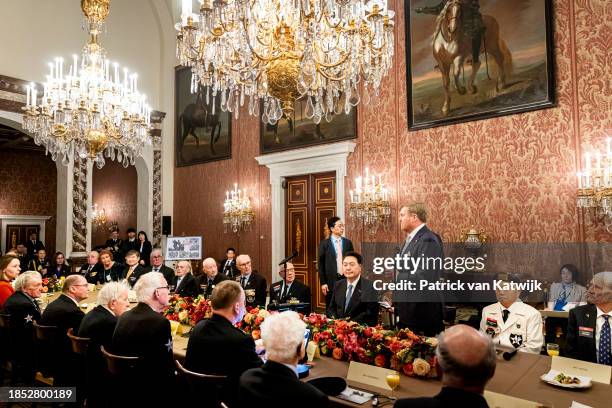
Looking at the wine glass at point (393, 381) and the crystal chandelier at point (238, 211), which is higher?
the crystal chandelier at point (238, 211)

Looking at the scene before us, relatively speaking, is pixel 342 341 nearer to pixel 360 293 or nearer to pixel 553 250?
pixel 360 293

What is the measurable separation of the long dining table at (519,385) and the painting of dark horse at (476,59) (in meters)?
4.70

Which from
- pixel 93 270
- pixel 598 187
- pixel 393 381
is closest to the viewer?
pixel 393 381

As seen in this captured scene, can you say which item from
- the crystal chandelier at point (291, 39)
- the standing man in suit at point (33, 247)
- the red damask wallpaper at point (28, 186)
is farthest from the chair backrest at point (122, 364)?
the red damask wallpaper at point (28, 186)

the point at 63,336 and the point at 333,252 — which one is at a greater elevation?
the point at 333,252

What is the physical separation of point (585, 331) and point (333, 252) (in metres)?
3.59

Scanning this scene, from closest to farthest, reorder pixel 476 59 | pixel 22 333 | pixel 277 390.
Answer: pixel 277 390
pixel 22 333
pixel 476 59

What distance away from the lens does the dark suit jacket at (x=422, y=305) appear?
3.37m

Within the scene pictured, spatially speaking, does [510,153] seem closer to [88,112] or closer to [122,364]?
[122,364]

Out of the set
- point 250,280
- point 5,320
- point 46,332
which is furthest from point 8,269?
point 250,280

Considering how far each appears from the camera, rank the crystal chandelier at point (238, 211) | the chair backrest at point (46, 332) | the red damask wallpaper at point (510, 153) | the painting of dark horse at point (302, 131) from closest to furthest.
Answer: the chair backrest at point (46, 332) → the red damask wallpaper at point (510, 153) → the painting of dark horse at point (302, 131) → the crystal chandelier at point (238, 211)

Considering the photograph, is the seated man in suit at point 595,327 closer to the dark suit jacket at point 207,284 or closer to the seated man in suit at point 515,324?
the seated man in suit at point 515,324

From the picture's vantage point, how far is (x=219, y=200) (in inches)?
414

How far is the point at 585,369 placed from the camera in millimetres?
2283
